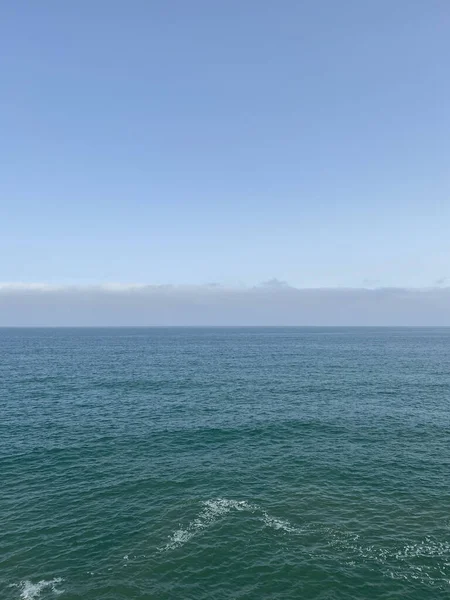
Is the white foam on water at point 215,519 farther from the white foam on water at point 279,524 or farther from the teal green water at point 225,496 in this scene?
the teal green water at point 225,496

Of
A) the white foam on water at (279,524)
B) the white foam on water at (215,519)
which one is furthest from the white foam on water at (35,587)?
the white foam on water at (279,524)

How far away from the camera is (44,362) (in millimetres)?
A: 179875

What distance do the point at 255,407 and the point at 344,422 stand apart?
21.9 meters

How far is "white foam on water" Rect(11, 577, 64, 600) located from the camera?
111ft

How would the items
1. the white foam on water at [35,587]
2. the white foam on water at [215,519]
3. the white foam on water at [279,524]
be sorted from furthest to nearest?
1. the white foam on water at [279,524]
2. the white foam on water at [215,519]
3. the white foam on water at [35,587]

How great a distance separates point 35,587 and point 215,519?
63.5 ft

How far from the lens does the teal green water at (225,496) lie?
36.2m

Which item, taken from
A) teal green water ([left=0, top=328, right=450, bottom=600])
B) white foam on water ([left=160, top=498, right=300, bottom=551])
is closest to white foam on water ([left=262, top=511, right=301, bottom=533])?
white foam on water ([left=160, top=498, right=300, bottom=551])

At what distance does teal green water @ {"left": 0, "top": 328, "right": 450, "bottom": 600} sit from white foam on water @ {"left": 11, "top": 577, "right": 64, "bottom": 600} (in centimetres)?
14

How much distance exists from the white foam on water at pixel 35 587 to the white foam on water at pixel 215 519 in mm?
10255

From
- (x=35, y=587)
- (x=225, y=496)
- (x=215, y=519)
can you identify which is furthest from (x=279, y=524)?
(x=35, y=587)

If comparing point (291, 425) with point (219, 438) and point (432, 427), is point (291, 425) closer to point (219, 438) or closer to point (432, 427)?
point (219, 438)

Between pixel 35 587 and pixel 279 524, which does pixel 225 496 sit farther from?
pixel 35 587

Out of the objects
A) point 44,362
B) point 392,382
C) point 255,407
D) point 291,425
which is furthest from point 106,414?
point 44,362
